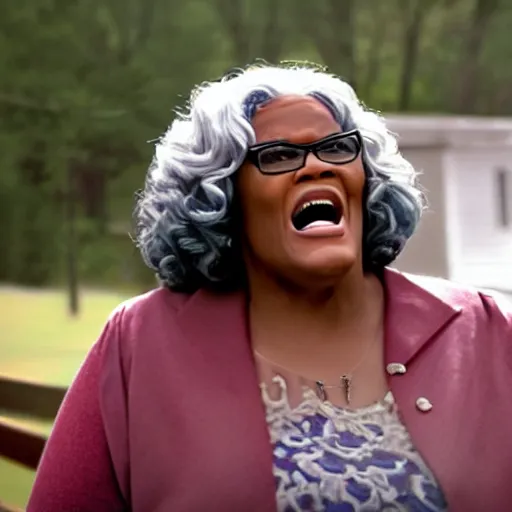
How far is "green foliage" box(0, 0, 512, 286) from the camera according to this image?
2.03m

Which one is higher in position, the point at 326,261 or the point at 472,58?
the point at 472,58

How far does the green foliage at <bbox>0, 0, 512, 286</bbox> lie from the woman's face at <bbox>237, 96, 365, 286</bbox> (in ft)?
3.84

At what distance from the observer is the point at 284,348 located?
2.86 ft

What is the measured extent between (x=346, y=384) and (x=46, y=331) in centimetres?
143

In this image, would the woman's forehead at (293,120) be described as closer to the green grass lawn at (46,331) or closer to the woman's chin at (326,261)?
the woman's chin at (326,261)

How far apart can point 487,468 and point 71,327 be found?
1520 mm

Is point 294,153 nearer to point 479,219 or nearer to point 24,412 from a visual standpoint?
point 24,412

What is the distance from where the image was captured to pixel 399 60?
2.03m

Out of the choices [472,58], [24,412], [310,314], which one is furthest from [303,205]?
[472,58]

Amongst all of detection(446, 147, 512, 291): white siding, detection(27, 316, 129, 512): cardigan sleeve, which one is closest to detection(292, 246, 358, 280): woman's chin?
detection(27, 316, 129, 512): cardigan sleeve

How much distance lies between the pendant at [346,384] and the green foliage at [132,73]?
49.1 inches

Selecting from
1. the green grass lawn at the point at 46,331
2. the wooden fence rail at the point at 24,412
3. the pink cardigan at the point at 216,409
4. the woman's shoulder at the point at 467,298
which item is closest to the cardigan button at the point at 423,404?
the pink cardigan at the point at 216,409

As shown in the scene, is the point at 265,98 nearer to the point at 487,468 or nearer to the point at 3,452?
the point at 487,468

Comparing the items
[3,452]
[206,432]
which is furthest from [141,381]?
[3,452]
